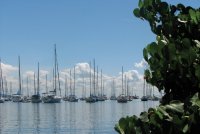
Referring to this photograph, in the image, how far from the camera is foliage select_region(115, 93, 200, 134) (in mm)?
4809

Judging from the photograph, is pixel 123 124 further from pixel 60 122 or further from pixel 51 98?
pixel 51 98

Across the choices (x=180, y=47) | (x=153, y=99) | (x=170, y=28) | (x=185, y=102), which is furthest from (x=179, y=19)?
(x=153, y=99)

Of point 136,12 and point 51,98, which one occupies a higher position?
point 136,12

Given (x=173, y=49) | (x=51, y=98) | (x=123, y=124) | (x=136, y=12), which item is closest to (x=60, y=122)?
(x=136, y=12)

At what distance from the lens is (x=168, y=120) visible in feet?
16.1

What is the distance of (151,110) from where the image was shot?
522cm

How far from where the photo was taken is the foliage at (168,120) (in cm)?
481

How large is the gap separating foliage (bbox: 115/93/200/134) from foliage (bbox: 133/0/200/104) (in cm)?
40

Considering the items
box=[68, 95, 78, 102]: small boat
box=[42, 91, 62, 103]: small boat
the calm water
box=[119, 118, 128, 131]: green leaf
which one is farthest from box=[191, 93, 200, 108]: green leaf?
box=[68, 95, 78, 102]: small boat

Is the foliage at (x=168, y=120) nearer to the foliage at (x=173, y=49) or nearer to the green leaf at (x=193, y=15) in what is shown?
the foliage at (x=173, y=49)

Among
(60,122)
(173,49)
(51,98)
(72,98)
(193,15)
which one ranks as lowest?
(60,122)

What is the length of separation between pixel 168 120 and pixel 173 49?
30.9 inches

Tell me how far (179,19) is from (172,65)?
71cm

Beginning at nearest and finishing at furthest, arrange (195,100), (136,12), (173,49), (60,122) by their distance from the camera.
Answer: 1. (195,100)
2. (173,49)
3. (136,12)
4. (60,122)
